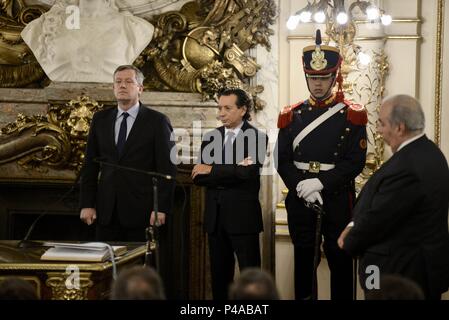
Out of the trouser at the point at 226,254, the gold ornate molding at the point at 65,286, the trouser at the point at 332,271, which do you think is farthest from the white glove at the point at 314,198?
the gold ornate molding at the point at 65,286

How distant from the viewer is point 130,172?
17.2ft

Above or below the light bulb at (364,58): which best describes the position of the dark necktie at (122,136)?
A: below

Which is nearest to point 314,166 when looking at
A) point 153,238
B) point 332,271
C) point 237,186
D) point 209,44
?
point 237,186

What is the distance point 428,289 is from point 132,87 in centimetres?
214

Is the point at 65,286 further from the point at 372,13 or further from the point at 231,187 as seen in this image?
the point at 372,13

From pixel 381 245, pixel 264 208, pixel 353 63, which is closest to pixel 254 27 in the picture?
pixel 353 63

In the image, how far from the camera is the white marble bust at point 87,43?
619 cm

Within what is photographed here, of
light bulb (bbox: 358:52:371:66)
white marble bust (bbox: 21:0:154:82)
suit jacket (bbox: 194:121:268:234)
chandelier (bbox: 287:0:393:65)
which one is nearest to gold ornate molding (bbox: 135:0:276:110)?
white marble bust (bbox: 21:0:154:82)

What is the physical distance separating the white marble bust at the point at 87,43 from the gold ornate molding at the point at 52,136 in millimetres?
217

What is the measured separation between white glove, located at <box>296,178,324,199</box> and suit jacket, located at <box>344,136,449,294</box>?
1.07 metres

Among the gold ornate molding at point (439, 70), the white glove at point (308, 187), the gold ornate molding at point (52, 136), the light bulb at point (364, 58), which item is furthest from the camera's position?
the gold ornate molding at point (52, 136)

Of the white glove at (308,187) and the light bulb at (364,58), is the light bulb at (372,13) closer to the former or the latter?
the light bulb at (364,58)

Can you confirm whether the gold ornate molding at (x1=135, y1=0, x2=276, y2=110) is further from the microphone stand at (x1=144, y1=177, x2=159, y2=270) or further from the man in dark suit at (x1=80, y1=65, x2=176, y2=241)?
the microphone stand at (x1=144, y1=177, x2=159, y2=270)

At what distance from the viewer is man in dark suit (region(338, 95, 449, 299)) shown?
12.8 ft
